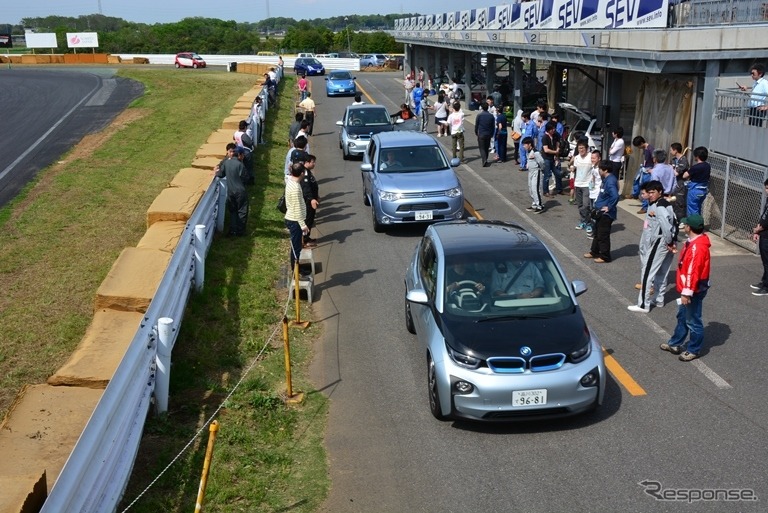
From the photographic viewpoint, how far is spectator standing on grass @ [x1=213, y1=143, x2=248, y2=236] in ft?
47.6

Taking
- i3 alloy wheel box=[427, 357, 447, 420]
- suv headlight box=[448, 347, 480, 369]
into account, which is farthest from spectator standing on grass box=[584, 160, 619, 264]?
suv headlight box=[448, 347, 480, 369]

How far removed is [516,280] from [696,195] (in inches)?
299

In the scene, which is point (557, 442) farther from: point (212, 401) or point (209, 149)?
point (209, 149)

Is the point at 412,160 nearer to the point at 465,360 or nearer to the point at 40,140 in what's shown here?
the point at 465,360

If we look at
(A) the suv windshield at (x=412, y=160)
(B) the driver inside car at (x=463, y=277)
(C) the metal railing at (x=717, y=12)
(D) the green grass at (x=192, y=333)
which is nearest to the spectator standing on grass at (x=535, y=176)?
(A) the suv windshield at (x=412, y=160)

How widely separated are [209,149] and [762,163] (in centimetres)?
1170

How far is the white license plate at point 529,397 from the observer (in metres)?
7.48

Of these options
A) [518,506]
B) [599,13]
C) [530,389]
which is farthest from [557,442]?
[599,13]

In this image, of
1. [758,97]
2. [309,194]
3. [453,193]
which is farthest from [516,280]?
[758,97]

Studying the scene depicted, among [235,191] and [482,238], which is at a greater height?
[482,238]

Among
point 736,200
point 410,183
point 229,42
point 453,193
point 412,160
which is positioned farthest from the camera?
point 229,42

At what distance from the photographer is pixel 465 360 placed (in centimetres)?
771

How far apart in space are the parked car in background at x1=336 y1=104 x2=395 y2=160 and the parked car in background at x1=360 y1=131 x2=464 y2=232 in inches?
272

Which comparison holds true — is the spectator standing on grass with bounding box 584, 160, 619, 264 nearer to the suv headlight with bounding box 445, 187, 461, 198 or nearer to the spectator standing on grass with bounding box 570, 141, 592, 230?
the spectator standing on grass with bounding box 570, 141, 592, 230
